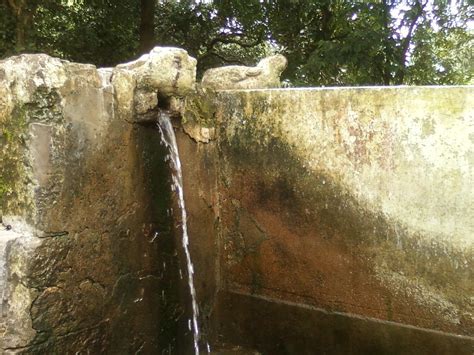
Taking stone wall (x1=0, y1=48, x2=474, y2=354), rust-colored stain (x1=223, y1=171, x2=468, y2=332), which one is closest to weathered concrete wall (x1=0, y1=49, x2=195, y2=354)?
stone wall (x1=0, y1=48, x2=474, y2=354)

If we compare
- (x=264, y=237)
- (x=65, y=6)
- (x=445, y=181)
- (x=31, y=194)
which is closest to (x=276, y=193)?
(x=264, y=237)

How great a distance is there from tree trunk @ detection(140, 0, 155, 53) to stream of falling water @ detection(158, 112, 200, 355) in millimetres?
5734

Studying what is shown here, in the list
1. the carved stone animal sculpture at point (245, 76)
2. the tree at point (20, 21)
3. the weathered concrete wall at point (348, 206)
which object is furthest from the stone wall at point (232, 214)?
the tree at point (20, 21)

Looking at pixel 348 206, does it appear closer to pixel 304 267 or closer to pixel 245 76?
pixel 304 267

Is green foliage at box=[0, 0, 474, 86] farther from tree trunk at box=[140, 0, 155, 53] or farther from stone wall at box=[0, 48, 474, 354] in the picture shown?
stone wall at box=[0, 48, 474, 354]

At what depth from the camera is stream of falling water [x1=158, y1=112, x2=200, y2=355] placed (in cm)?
257

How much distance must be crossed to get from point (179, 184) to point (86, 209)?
2.10 ft

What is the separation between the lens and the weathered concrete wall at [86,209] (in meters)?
1.89

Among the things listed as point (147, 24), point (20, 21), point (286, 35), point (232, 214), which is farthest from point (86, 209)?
point (286, 35)

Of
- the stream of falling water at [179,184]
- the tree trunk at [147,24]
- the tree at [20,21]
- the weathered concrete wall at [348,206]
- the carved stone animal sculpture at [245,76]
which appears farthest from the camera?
the tree trunk at [147,24]

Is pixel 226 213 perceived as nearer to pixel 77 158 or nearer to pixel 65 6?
pixel 77 158

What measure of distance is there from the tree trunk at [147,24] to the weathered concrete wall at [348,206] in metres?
5.55

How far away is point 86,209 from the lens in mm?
2113

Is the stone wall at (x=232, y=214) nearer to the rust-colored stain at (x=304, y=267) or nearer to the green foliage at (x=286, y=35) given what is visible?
the rust-colored stain at (x=304, y=267)
